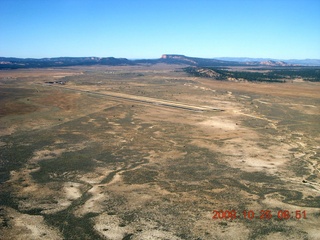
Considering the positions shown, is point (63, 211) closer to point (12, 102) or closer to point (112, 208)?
point (112, 208)

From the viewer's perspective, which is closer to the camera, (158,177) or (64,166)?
(158,177)
